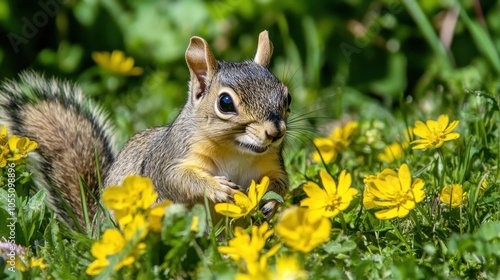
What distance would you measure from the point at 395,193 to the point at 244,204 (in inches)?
11.9

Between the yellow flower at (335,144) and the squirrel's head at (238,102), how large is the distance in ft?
1.32

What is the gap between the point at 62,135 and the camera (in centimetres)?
241

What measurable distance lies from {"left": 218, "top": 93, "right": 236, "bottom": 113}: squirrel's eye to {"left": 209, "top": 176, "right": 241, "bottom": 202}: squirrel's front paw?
0.56ft

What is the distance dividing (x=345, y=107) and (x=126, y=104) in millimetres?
973

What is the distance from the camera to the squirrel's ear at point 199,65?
6.88 feet

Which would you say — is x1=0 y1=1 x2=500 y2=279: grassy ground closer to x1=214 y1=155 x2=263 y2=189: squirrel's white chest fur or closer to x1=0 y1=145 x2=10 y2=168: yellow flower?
x1=0 y1=145 x2=10 y2=168: yellow flower

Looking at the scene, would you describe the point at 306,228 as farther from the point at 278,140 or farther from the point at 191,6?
the point at 191,6

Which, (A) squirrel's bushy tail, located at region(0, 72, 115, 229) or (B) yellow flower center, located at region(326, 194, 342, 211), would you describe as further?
(A) squirrel's bushy tail, located at region(0, 72, 115, 229)

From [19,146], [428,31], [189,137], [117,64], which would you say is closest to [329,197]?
[189,137]

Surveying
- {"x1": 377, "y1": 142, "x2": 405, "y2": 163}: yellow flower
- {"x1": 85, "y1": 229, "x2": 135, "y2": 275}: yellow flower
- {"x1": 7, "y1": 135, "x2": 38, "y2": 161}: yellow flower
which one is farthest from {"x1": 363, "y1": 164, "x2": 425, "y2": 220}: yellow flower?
{"x1": 7, "y1": 135, "x2": 38, "y2": 161}: yellow flower

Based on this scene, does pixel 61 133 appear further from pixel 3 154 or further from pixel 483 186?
pixel 483 186

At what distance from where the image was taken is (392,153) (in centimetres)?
233

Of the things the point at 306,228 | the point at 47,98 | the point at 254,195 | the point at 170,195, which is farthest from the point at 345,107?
the point at 306,228

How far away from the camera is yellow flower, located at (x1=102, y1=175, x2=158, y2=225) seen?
1.55 meters
